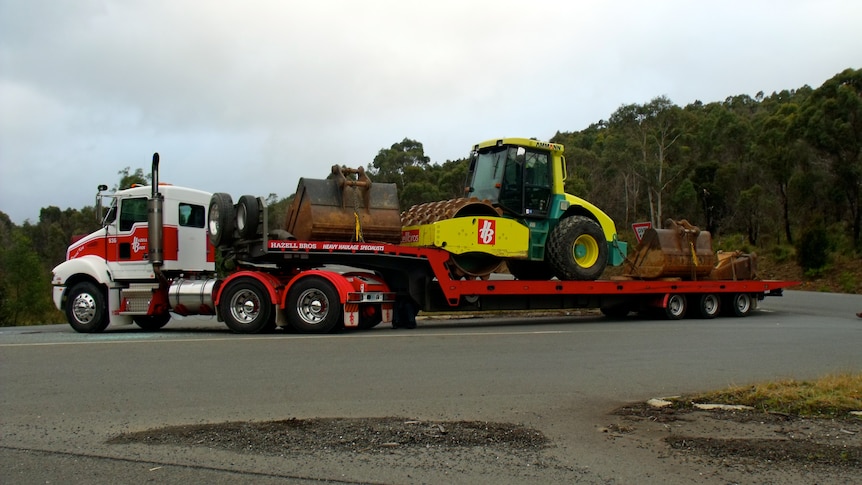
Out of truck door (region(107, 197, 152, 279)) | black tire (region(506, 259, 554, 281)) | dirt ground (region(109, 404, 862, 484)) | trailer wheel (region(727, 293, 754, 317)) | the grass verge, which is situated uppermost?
truck door (region(107, 197, 152, 279))

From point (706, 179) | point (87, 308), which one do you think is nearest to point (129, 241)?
point (87, 308)

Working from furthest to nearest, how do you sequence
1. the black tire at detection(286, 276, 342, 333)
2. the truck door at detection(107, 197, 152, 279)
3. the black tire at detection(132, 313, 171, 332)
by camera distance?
the black tire at detection(132, 313, 171, 332) < the truck door at detection(107, 197, 152, 279) < the black tire at detection(286, 276, 342, 333)

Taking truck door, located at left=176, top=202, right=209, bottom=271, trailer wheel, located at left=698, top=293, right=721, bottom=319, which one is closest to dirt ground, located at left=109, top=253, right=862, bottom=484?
truck door, located at left=176, top=202, right=209, bottom=271

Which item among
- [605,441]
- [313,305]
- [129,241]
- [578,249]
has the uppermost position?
[129,241]

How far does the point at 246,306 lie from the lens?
42.5 ft

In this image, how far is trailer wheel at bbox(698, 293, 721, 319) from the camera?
17.2 m

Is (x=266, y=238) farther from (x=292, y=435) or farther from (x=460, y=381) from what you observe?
(x=292, y=435)

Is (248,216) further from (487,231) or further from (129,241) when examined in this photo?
(487,231)

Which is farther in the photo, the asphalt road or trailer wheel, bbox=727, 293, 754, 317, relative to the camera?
trailer wheel, bbox=727, 293, 754, 317

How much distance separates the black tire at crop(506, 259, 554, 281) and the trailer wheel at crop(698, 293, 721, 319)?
3952mm

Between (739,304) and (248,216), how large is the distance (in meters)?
12.3

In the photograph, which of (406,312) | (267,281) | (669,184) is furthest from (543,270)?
(669,184)

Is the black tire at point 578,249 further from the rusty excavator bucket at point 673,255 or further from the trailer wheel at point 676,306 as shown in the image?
the trailer wheel at point 676,306

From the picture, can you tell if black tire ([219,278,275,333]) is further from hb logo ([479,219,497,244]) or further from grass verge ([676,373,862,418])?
grass verge ([676,373,862,418])
